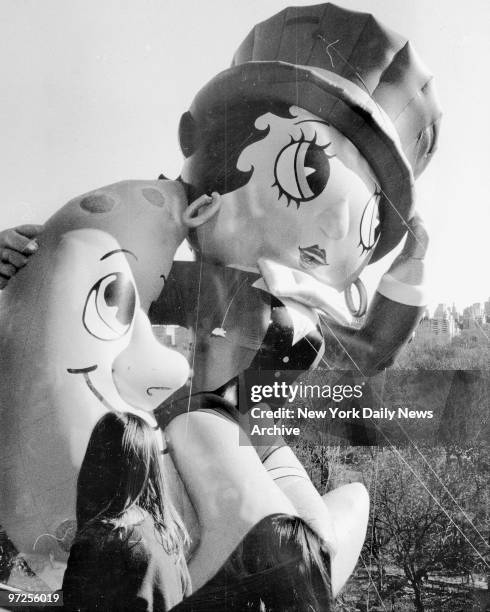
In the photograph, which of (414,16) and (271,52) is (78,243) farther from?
(414,16)

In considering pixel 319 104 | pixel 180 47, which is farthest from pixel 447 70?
pixel 180 47

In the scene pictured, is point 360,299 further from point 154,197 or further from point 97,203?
point 97,203

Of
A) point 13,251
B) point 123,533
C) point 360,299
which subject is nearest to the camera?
point 123,533

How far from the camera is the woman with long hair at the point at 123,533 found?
140 cm

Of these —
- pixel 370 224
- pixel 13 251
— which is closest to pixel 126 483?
pixel 13 251

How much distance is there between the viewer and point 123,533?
4.61 feet

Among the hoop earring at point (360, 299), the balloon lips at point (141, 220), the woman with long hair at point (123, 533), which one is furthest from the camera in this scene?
the hoop earring at point (360, 299)

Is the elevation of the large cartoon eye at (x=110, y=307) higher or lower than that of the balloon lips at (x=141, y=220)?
lower

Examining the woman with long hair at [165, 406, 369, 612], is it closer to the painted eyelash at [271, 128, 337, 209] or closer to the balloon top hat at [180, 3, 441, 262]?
the painted eyelash at [271, 128, 337, 209]

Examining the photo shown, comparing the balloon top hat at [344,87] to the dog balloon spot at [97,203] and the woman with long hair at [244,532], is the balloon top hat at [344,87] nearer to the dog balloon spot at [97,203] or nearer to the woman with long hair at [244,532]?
the dog balloon spot at [97,203]

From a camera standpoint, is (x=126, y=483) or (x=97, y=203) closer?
(x=126, y=483)

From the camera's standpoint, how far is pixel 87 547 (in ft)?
4.61

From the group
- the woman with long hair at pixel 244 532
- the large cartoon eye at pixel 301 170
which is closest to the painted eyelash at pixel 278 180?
the large cartoon eye at pixel 301 170

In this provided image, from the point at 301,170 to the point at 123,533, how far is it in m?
0.86
